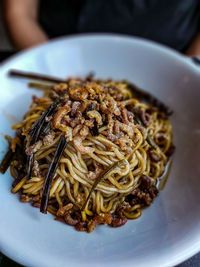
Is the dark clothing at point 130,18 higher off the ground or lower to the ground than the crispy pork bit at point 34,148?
higher

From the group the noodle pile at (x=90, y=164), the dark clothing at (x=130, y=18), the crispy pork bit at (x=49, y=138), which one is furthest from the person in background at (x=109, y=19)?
the crispy pork bit at (x=49, y=138)

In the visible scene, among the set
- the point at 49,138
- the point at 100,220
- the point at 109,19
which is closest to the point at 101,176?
the point at 100,220

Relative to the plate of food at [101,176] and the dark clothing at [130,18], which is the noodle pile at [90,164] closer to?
the plate of food at [101,176]

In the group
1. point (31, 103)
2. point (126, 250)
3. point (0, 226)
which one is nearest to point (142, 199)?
point (126, 250)

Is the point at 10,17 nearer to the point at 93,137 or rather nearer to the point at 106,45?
the point at 106,45

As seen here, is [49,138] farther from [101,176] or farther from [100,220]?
[100,220]

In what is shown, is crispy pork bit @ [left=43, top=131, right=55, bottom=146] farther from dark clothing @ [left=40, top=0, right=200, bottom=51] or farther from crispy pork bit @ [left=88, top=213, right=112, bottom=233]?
dark clothing @ [left=40, top=0, right=200, bottom=51]
